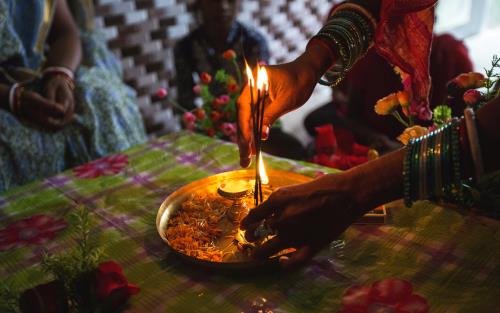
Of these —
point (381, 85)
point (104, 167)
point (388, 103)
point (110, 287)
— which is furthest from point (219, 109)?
point (381, 85)

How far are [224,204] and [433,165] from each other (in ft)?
1.41

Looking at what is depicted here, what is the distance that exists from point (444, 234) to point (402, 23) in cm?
49

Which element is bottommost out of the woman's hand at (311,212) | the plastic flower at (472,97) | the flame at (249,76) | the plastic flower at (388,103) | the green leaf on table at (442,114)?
the woman's hand at (311,212)

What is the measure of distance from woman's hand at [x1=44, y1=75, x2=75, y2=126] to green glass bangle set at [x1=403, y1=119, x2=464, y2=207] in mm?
1385

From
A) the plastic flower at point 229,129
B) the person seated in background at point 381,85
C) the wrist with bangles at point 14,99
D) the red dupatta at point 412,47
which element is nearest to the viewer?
the red dupatta at point 412,47

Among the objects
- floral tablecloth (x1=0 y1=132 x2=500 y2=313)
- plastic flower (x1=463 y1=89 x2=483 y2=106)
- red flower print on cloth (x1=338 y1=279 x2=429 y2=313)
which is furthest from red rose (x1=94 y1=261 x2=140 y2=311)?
plastic flower (x1=463 y1=89 x2=483 y2=106)

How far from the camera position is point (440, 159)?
618 millimetres

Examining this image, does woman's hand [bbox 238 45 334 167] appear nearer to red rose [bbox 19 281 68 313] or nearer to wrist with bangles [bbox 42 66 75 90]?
red rose [bbox 19 281 68 313]

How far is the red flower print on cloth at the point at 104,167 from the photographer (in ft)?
3.87

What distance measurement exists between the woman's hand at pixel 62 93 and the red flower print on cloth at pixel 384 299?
4.44 feet

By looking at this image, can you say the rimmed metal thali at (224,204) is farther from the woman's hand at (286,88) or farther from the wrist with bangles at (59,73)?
the wrist with bangles at (59,73)

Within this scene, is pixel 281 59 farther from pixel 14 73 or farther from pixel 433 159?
pixel 433 159

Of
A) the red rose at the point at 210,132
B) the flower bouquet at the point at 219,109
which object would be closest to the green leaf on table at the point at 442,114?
the flower bouquet at the point at 219,109

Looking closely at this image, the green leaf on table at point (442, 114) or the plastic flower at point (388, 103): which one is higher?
the plastic flower at point (388, 103)
